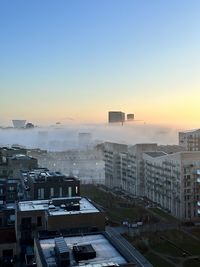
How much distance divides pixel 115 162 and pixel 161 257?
44345mm

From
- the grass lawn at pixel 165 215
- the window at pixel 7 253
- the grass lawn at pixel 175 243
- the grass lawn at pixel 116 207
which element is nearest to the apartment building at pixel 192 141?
the grass lawn at pixel 116 207

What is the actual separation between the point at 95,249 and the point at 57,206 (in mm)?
12739

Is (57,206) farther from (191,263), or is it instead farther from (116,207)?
(116,207)

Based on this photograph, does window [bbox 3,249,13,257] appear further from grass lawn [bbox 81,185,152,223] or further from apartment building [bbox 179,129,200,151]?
apartment building [bbox 179,129,200,151]

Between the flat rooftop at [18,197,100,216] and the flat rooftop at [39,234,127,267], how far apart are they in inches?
265

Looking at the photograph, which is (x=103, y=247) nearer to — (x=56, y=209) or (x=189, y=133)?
(x=56, y=209)

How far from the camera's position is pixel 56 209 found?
31641mm

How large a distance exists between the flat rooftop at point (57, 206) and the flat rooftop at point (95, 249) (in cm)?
673

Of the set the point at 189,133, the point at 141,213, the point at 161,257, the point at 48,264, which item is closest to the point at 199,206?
the point at 141,213

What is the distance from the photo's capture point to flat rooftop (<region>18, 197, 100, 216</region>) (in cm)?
3031

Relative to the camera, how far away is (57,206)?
33.0 metres

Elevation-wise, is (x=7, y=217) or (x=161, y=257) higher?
(x=7, y=217)

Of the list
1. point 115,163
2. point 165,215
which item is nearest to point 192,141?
point 115,163

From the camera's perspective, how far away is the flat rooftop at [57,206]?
30.3 metres
